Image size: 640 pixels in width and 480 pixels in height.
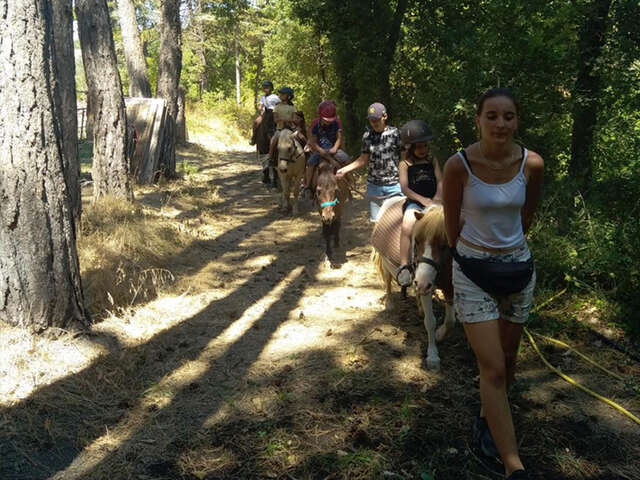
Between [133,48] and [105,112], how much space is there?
33.2 ft

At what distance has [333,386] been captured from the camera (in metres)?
4.77

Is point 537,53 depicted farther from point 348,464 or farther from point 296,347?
point 348,464

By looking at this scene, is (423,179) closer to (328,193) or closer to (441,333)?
(441,333)

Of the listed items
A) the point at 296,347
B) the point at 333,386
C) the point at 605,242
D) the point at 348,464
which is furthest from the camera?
the point at 605,242

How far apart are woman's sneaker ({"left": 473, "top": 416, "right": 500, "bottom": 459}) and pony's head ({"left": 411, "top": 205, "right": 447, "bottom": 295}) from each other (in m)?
1.06

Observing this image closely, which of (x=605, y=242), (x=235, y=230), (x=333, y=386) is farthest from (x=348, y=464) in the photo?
(x=235, y=230)

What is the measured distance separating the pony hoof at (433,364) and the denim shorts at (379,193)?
2.12 m

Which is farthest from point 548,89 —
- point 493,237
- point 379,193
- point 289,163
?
point 493,237

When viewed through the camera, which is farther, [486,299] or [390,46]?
[390,46]

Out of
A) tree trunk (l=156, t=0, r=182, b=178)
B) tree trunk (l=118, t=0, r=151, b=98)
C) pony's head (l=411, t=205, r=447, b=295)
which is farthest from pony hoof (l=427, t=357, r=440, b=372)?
tree trunk (l=118, t=0, r=151, b=98)

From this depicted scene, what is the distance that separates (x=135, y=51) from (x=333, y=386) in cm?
1729

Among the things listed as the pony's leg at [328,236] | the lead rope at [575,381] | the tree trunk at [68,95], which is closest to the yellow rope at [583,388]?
the lead rope at [575,381]

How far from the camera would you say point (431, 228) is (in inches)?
180

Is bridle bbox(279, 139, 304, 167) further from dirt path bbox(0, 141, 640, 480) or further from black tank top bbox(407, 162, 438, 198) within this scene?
black tank top bbox(407, 162, 438, 198)
